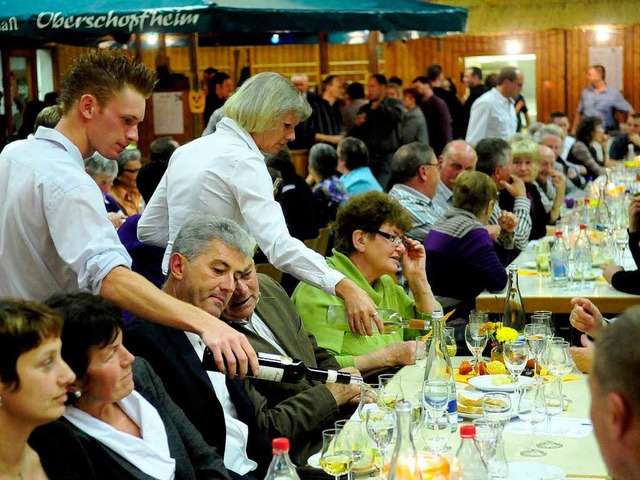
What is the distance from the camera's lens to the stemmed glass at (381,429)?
2.65 m

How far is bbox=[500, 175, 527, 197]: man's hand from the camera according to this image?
6957 millimetres

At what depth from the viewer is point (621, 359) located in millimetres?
1568

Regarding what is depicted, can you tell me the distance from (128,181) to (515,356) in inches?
167

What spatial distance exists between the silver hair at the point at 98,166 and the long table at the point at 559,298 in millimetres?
2596

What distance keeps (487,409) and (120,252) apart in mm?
1025

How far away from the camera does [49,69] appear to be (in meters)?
14.9

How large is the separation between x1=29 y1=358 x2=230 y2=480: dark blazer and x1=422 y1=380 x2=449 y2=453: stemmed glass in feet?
1.90

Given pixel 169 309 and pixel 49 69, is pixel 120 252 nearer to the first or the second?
pixel 169 309

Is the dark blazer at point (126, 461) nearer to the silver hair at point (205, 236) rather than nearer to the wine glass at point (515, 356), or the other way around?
the silver hair at point (205, 236)

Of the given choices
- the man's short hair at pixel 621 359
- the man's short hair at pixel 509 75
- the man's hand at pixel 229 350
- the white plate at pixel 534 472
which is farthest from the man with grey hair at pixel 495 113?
the man's short hair at pixel 621 359

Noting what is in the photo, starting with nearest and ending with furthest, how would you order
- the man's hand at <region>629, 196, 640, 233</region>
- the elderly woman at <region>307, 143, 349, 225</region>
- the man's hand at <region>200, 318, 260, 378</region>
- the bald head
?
the man's hand at <region>200, 318, 260, 378</region>, the man's hand at <region>629, 196, 640, 233</region>, the bald head, the elderly woman at <region>307, 143, 349, 225</region>

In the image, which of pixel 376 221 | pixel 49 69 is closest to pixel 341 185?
pixel 376 221

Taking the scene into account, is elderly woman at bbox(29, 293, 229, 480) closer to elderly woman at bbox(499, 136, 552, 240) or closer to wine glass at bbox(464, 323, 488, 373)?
wine glass at bbox(464, 323, 488, 373)

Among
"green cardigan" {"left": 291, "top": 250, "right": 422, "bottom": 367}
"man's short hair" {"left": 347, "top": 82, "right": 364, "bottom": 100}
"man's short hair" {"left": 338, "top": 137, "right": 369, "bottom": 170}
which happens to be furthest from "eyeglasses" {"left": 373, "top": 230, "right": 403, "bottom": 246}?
"man's short hair" {"left": 347, "top": 82, "right": 364, "bottom": 100}
